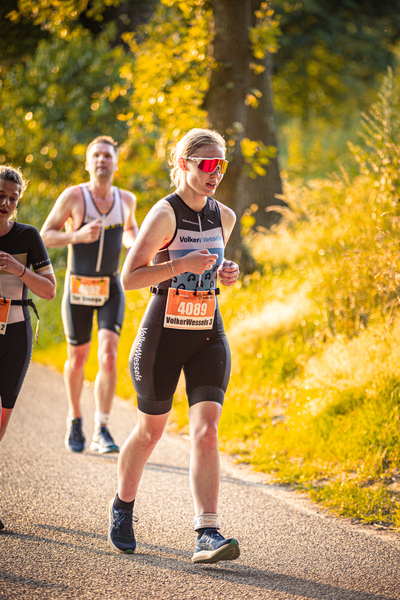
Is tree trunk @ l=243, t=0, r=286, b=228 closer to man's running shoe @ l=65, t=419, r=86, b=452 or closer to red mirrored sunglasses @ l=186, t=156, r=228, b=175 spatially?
man's running shoe @ l=65, t=419, r=86, b=452

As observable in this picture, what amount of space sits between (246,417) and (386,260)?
198 cm

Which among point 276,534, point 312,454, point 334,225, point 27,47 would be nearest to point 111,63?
point 27,47

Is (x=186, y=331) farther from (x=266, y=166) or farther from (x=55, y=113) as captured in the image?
(x=55, y=113)

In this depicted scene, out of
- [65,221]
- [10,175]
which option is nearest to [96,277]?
[65,221]

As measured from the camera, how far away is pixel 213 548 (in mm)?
3410

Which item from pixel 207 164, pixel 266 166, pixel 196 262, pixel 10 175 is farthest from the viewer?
pixel 266 166

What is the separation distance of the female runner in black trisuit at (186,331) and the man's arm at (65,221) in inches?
91.0

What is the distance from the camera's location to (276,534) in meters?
4.09

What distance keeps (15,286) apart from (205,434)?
1504 mm

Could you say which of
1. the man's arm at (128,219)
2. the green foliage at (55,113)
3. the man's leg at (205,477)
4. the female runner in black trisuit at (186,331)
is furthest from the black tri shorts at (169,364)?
the green foliage at (55,113)

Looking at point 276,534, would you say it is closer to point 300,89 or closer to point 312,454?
point 312,454

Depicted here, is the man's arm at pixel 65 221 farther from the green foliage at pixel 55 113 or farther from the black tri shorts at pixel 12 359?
the green foliage at pixel 55 113

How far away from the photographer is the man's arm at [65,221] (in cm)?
586

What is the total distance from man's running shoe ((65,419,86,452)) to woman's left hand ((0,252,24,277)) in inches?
97.8
